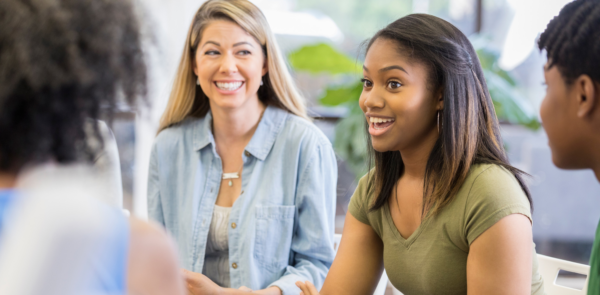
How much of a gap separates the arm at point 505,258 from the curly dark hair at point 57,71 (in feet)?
2.55

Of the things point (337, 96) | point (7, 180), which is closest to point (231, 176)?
point (7, 180)

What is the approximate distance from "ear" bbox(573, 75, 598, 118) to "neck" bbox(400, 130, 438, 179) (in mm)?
431

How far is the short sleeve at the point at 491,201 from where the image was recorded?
40.4 inches

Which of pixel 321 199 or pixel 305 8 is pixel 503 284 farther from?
pixel 305 8

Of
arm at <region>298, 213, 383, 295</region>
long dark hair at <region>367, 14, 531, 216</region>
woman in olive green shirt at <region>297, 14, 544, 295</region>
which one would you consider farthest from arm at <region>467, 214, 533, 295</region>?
arm at <region>298, 213, 383, 295</region>

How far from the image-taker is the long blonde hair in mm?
1630

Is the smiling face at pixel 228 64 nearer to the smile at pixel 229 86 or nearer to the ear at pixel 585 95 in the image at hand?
the smile at pixel 229 86

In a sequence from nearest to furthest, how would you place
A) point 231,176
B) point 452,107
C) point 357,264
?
1. point 452,107
2. point 357,264
3. point 231,176

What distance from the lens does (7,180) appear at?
0.57 m

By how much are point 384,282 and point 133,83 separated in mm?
1127

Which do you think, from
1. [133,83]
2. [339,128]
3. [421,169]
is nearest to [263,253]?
[421,169]

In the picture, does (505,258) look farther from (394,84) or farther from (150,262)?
(150,262)

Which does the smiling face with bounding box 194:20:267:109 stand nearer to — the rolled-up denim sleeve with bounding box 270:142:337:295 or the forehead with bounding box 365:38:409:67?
the rolled-up denim sleeve with bounding box 270:142:337:295

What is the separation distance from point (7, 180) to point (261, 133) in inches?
44.4
